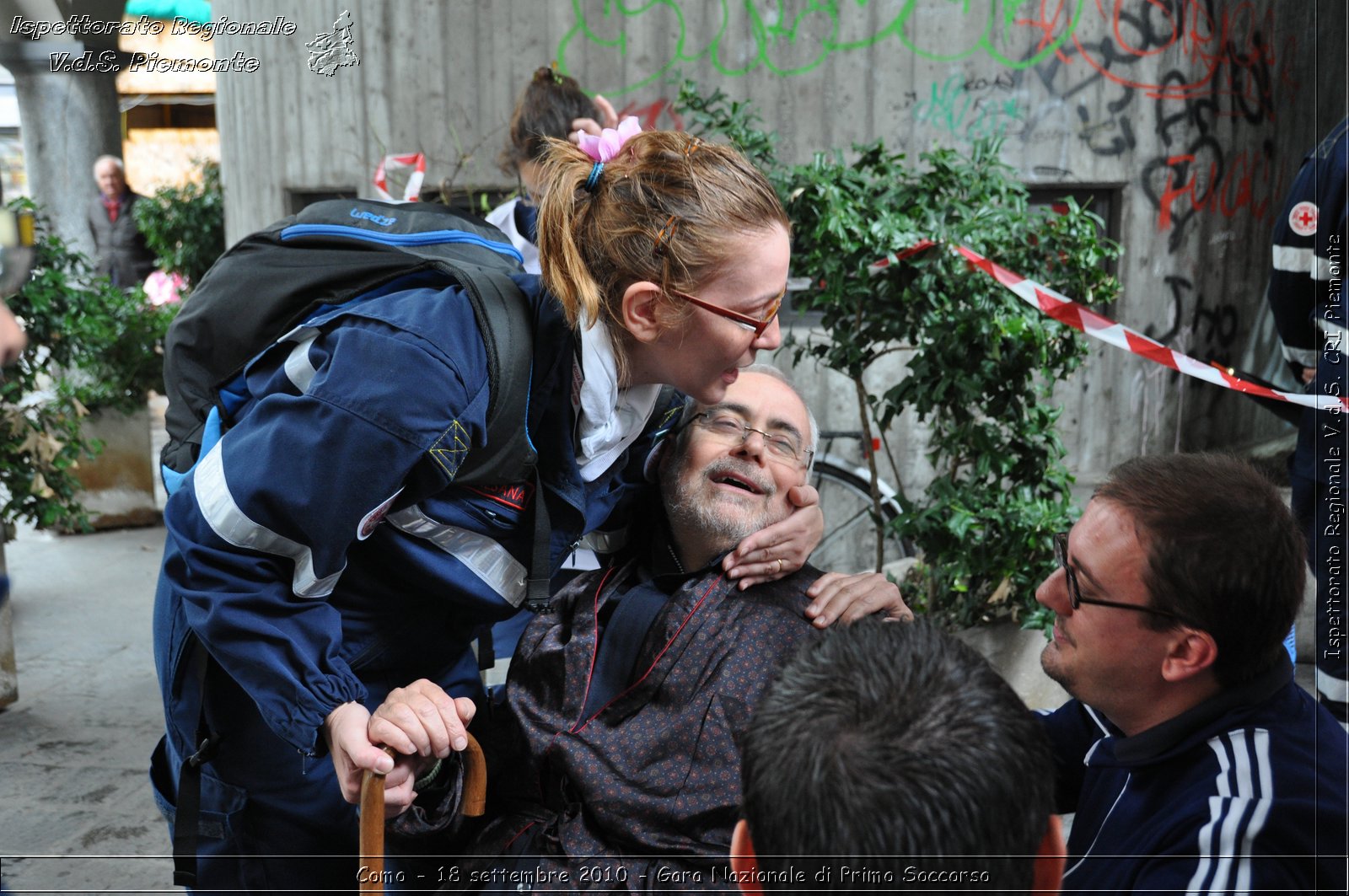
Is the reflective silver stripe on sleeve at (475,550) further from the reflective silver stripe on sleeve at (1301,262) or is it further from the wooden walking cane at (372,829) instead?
the reflective silver stripe on sleeve at (1301,262)

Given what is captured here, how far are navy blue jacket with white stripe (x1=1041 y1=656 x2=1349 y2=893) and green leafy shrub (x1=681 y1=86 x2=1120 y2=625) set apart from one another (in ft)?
5.45

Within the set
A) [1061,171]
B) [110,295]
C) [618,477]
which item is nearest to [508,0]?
[110,295]

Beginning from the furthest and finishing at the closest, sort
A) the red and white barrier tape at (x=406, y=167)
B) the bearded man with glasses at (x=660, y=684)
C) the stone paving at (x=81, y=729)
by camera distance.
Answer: the red and white barrier tape at (x=406, y=167)
the stone paving at (x=81, y=729)
the bearded man with glasses at (x=660, y=684)

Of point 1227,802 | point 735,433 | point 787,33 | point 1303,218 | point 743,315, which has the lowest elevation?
point 1227,802

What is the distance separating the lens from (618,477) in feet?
6.53

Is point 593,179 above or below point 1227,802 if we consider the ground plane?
above

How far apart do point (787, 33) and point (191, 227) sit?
9.92 feet

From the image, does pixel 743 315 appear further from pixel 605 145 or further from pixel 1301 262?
pixel 1301 262

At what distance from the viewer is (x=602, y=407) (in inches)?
65.2

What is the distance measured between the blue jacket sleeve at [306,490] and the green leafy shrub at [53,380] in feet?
8.79

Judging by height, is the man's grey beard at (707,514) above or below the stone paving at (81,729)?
above

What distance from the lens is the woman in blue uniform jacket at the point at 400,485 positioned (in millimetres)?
1403

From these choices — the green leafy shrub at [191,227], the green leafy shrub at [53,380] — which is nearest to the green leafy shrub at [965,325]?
the green leafy shrub at [53,380]

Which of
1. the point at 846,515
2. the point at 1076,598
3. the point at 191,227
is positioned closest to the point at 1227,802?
the point at 1076,598
